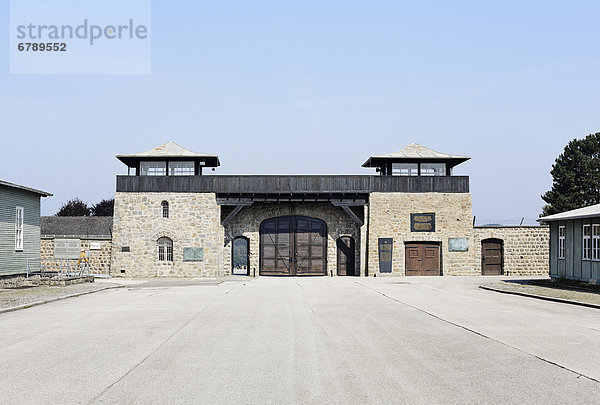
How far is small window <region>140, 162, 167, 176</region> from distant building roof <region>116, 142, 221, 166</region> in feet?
1.45

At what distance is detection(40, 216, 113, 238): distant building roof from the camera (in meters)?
47.6

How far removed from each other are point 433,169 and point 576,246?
12.8 meters

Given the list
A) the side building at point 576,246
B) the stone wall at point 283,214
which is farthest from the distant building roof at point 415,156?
the side building at point 576,246

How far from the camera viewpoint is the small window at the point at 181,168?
35.3 meters

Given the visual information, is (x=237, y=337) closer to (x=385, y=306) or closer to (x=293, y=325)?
(x=293, y=325)

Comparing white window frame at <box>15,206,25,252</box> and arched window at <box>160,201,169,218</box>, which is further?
arched window at <box>160,201,169,218</box>

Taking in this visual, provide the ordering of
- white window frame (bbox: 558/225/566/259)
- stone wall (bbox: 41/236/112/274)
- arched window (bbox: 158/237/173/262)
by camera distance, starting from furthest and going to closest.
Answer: stone wall (bbox: 41/236/112/274), arched window (bbox: 158/237/173/262), white window frame (bbox: 558/225/566/259)

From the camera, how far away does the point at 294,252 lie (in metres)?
35.0

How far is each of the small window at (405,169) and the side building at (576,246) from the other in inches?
415

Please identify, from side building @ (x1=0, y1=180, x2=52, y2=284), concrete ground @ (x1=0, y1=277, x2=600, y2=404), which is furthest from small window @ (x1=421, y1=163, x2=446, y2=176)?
side building @ (x1=0, y1=180, x2=52, y2=284)

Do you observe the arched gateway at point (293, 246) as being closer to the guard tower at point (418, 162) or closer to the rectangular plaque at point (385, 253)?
the rectangular plaque at point (385, 253)

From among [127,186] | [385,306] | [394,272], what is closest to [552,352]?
[385,306]

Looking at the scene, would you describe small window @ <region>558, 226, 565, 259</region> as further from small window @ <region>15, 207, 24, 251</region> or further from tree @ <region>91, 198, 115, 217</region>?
tree @ <region>91, 198, 115, 217</region>

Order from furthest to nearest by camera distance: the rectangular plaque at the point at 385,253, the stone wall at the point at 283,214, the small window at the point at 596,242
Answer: the stone wall at the point at 283,214 < the rectangular plaque at the point at 385,253 < the small window at the point at 596,242
